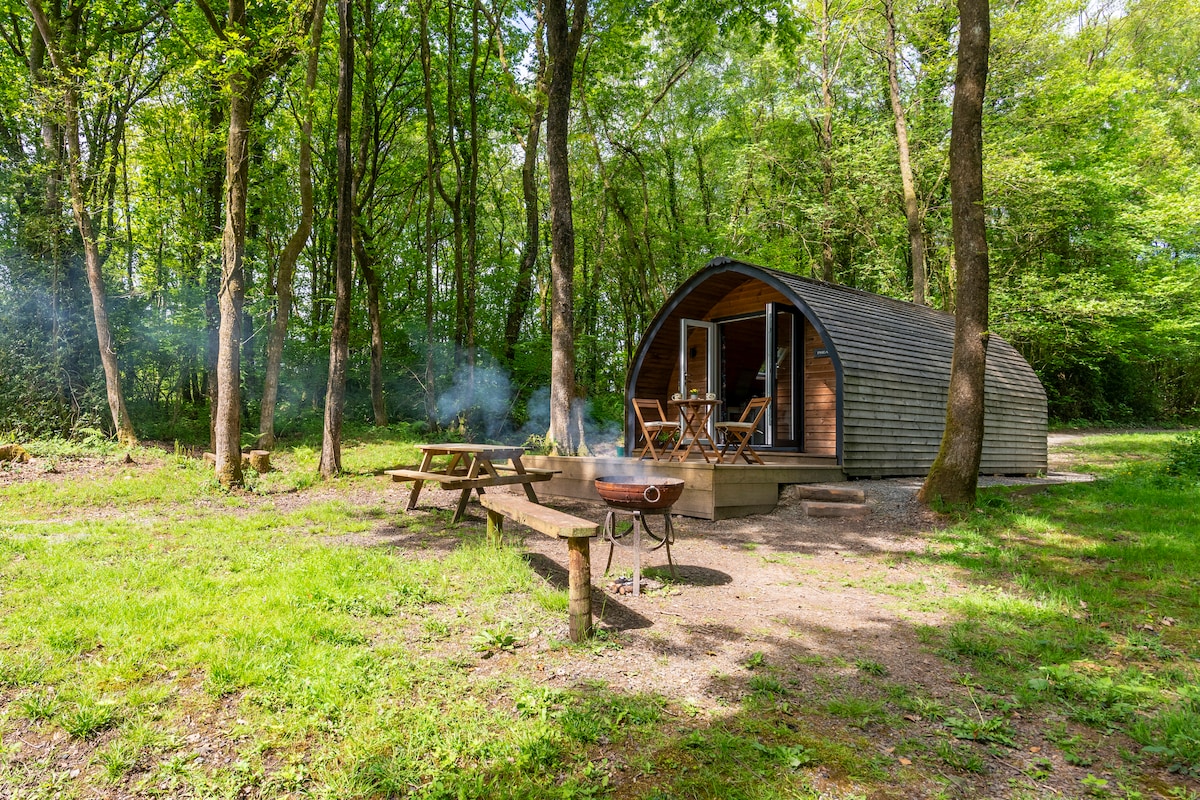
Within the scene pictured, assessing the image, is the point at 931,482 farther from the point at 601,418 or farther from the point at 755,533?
the point at 601,418

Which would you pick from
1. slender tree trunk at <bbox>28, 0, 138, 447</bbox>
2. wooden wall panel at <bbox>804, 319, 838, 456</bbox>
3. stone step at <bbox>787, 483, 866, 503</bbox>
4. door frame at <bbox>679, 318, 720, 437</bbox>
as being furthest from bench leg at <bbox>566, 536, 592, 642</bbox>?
slender tree trunk at <bbox>28, 0, 138, 447</bbox>

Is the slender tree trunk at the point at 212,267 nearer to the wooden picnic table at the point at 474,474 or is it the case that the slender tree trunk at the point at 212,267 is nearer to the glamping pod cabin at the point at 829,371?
the wooden picnic table at the point at 474,474

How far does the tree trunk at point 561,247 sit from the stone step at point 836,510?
366 centimetres

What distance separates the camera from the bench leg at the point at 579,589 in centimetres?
327

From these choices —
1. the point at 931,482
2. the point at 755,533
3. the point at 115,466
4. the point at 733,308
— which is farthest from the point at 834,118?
the point at 115,466

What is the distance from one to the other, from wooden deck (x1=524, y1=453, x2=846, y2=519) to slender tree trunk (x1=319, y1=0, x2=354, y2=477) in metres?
3.45

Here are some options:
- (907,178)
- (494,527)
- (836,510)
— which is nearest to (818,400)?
(836,510)

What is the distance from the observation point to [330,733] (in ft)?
7.75

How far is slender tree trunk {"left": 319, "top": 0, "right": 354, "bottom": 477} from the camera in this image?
361 inches

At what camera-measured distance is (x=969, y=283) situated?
6.77 metres

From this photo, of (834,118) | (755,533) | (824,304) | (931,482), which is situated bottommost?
(755,533)

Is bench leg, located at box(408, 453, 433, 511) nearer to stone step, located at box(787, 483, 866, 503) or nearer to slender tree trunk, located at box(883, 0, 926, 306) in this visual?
stone step, located at box(787, 483, 866, 503)

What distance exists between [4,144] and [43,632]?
14932mm

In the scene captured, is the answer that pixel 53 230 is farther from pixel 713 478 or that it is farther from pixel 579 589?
pixel 579 589
